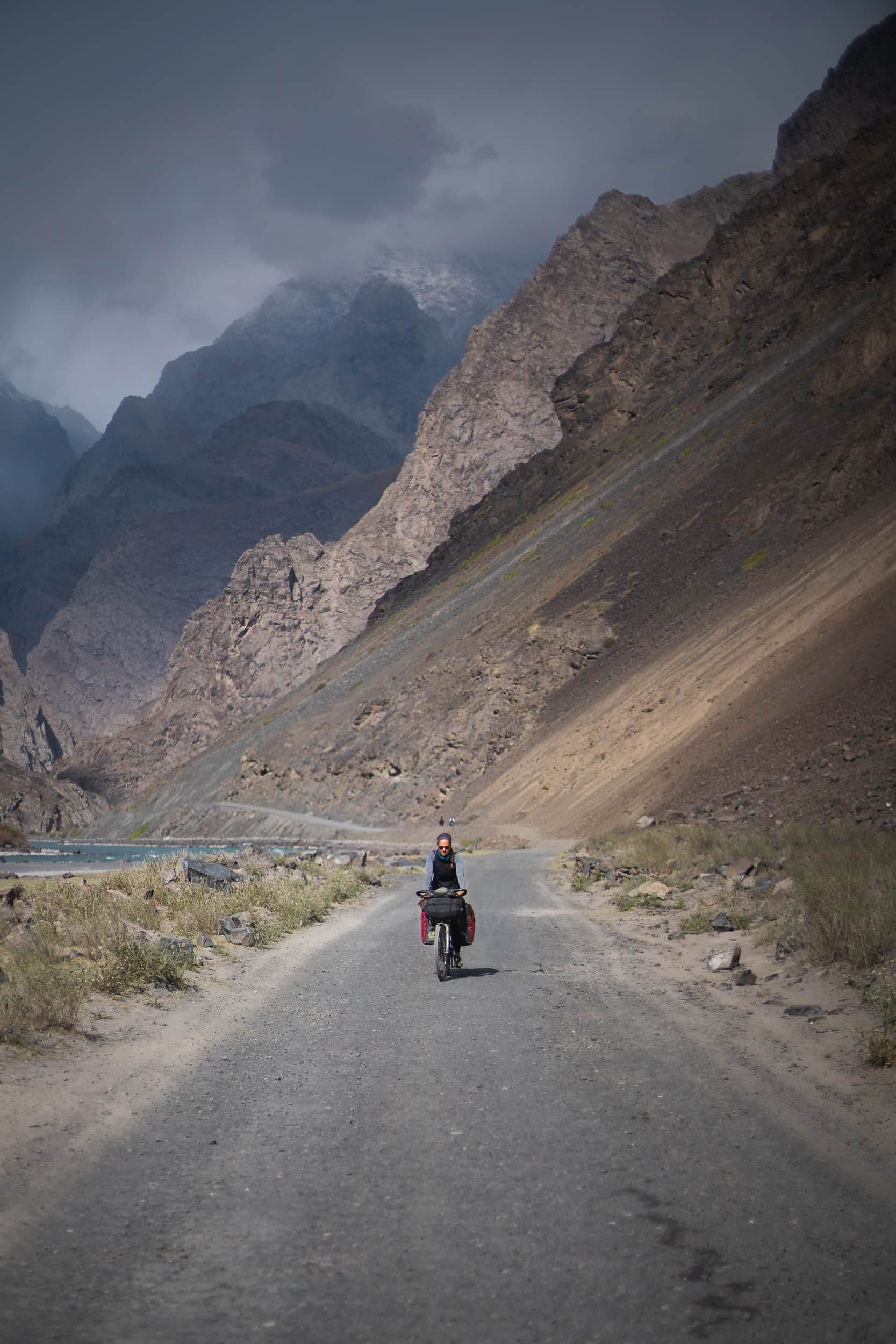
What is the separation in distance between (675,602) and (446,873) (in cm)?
4492

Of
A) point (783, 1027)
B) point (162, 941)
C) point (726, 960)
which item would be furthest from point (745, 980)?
point (162, 941)

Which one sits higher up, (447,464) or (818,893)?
(447,464)

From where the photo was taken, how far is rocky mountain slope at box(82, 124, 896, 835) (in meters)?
32.5

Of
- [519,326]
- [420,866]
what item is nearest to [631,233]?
[519,326]

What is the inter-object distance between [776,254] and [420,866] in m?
71.0

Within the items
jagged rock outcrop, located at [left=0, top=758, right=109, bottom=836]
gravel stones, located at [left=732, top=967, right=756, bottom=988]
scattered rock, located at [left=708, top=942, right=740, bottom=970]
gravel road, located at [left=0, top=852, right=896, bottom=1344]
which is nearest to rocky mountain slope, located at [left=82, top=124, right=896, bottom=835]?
scattered rock, located at [left=708, top=942, right=740, bottom=970]

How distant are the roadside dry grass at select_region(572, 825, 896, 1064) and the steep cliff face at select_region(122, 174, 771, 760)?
419ft

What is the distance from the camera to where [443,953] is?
1089cm

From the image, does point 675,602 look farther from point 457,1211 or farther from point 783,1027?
point 457,1211

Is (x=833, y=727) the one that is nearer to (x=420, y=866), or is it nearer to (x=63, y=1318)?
(x=420, y=866)

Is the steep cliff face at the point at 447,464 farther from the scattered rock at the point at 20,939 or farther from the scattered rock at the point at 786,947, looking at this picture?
the scattered rock at the point at 20,939

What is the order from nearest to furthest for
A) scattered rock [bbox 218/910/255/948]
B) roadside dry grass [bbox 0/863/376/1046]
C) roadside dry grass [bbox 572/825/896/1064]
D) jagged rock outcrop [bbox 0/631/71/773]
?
roadside dry grass [bbox 0/863/376/1046] → roadside dry grass [bbox 572/825/896/1064] → scattered rock [bbox 218/910/255/948] → jagged rock outcrop [bbox 0/631/71/773]

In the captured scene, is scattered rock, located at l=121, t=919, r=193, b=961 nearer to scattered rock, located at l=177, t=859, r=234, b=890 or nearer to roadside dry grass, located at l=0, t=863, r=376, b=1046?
roadside dry grass, located at l=0, t=863, r=376, b=1046

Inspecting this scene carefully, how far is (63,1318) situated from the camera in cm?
367
